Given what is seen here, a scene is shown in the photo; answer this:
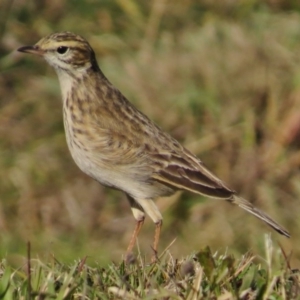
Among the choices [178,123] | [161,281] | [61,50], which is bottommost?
[178,123]

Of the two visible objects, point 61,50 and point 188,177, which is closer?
point 188,177

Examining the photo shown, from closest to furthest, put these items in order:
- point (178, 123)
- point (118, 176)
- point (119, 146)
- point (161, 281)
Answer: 1. point (161, 281)
2. point (118, 176)
3. point (119, 146)
4. point (178, 123)

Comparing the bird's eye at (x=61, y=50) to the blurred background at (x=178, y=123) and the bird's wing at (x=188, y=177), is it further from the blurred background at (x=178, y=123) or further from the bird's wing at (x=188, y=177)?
the blurred background at (x=178, y=123)

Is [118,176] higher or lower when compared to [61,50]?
lower

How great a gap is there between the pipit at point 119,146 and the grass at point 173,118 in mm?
2186

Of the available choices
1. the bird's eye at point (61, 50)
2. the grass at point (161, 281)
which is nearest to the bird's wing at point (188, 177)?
the bird's eye at point (61, 50)

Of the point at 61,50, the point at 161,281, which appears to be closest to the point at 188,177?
the point at 61,50

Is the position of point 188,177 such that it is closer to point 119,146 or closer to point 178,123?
point 119,146

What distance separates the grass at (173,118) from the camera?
426 inches

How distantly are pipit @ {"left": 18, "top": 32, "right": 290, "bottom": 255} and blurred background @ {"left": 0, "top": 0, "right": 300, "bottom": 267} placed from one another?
262cm

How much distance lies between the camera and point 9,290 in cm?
548

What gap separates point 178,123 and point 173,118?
8 cm

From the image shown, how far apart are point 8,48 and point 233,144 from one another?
3420mm

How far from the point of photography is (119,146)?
755cm
